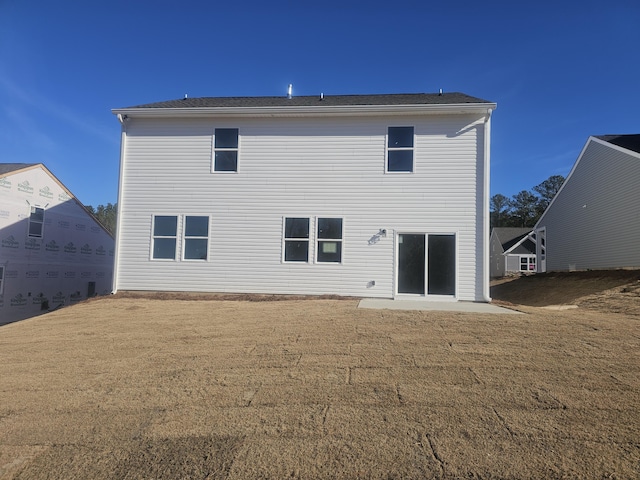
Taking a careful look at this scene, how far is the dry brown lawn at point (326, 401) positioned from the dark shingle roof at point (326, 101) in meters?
7.61

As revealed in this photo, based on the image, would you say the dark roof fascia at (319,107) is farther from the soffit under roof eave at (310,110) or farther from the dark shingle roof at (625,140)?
the dark shingle roof at (625,140)

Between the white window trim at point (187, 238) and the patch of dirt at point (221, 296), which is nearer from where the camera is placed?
the patch of dirt at point (221, 296)

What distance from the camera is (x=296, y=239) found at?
1195 centimetres

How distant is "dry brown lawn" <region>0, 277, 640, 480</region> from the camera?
2.95 meters

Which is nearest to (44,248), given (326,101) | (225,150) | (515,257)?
(225,150)

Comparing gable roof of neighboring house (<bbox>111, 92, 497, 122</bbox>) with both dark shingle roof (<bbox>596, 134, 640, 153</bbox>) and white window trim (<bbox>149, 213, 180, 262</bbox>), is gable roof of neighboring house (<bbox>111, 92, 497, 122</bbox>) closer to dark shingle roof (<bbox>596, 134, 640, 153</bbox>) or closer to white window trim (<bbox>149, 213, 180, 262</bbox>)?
white window trim (<bbox>149, 213, 180, 262</bbox>)

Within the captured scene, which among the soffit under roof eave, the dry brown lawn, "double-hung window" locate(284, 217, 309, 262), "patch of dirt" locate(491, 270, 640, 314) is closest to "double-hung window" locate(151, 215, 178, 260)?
the soffit under roof eave

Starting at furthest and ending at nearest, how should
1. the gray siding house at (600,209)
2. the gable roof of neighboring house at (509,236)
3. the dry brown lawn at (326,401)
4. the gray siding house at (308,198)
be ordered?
the gable roof of neighboring house at (509,236) → the gray siding house at (600,209) → the gray siding house at (308,198) → the dry brown lawn at (326,401)

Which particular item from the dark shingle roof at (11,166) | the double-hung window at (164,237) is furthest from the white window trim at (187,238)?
the dark shingle roof at (11,166)

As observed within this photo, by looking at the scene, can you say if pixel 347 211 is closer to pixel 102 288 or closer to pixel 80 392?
pixel 80 392

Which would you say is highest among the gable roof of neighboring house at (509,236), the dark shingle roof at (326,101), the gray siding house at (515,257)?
the dark shingle roof at (326,101)

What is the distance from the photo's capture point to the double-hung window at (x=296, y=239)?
39.1ft

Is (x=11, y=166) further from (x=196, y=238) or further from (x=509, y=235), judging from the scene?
(x=509, y=235)

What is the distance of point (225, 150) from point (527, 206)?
7304 cm
